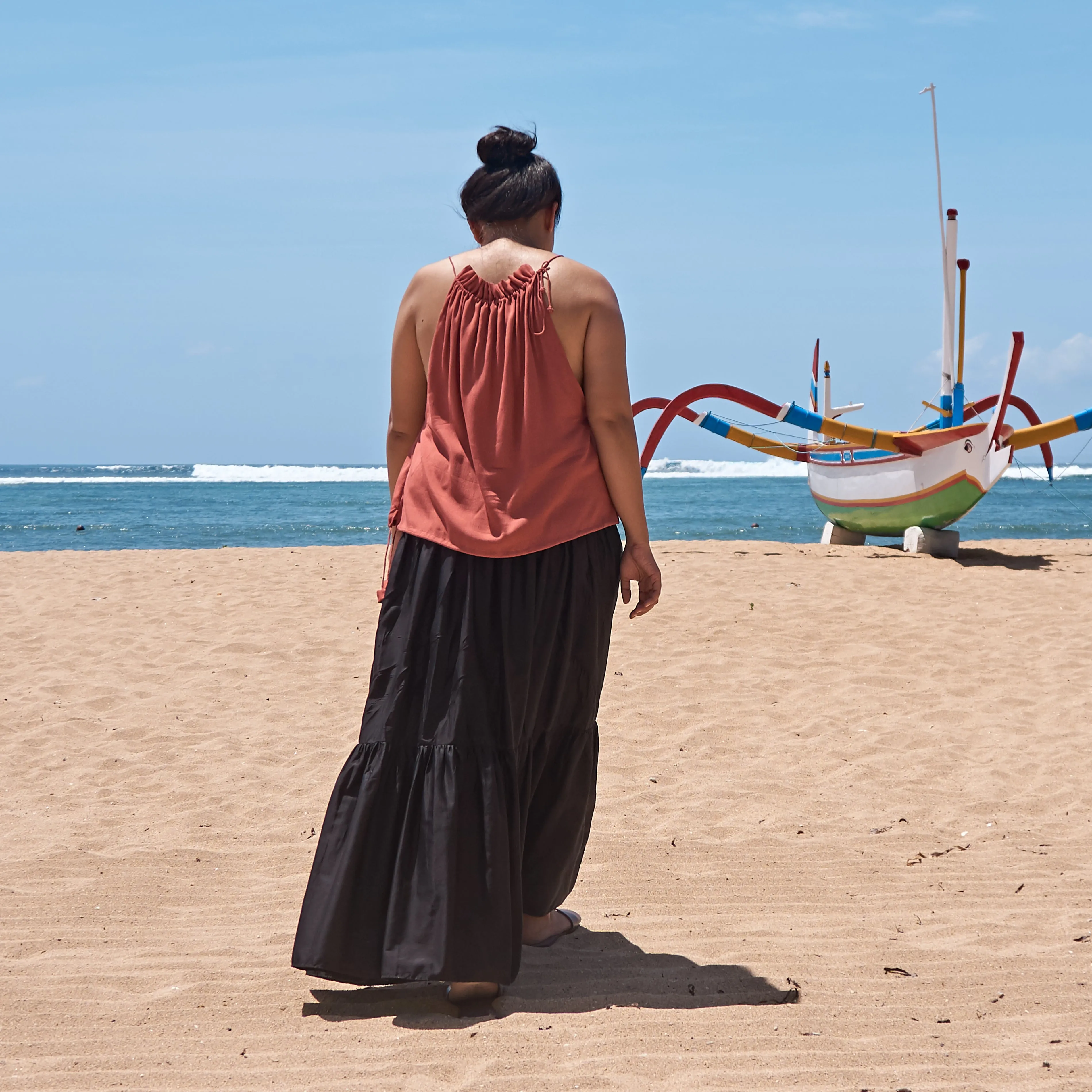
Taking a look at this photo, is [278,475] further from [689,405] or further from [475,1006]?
[475,1006]

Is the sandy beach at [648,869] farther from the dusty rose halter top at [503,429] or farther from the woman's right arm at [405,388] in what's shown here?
the woman's right arm at [405,388]

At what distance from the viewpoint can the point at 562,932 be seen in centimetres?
276

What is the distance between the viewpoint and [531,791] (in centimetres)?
241

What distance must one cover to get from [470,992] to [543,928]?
0.44 metres

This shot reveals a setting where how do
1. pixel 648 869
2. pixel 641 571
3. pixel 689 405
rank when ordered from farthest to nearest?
pixel 689 405, pixel 648 869, pixel 641 571

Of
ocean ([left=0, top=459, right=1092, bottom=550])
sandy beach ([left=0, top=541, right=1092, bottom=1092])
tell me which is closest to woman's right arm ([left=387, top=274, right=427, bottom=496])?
sandy beach ([left=0, top=541, right=1092, bottom=1092])

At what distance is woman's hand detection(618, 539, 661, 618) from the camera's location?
8.07 ft

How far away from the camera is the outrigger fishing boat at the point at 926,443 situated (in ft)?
37.5

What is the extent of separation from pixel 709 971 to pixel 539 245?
5.96 ft

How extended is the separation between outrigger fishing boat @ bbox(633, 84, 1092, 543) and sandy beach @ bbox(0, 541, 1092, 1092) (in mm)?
4572

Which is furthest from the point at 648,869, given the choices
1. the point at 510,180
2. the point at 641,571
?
the point at 510,180

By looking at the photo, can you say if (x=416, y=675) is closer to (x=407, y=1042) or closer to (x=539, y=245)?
(x=407, y=1042)

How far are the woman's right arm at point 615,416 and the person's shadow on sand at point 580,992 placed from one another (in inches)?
35.0

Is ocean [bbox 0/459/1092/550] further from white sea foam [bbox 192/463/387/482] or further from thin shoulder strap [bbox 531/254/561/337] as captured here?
thin shoulder strap [bbox 531/254/561/337]
